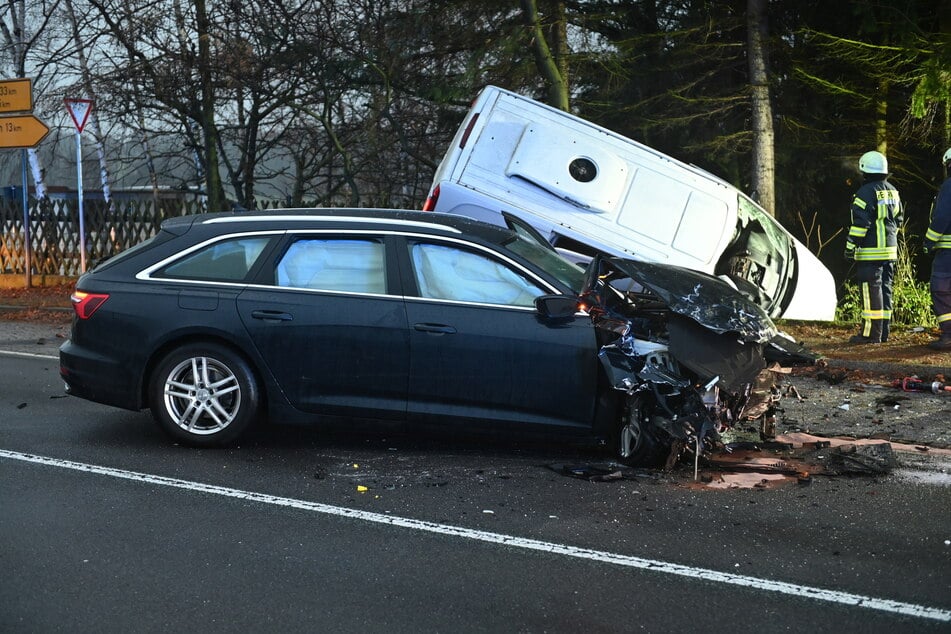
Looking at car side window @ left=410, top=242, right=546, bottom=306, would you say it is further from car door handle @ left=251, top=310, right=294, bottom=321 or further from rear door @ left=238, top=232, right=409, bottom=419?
car door handle @ left=251, top=310, right=294, bottom=321

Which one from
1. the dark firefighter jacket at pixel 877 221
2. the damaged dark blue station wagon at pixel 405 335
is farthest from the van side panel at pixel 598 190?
the damaged dark blue station wagon at pixel 405 335

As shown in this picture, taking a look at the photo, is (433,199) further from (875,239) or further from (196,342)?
(875,239)

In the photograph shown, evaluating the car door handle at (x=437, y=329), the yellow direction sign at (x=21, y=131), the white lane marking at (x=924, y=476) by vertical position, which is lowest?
the white lane marking at (x=924, y=476)

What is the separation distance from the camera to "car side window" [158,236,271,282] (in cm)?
672

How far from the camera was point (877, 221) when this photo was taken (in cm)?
1138

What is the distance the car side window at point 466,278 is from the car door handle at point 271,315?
32.7 inches

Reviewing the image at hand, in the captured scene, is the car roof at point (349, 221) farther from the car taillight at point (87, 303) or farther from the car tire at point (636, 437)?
the car tire at point (636, 437)

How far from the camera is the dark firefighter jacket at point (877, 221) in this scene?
11.4m

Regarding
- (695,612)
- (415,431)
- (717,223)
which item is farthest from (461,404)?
(717,223)

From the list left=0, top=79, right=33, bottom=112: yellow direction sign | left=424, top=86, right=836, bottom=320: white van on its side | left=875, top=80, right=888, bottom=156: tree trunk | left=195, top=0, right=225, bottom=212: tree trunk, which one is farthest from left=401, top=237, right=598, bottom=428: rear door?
left=0, top=79, right=33, bottom=112: yellow direction sign

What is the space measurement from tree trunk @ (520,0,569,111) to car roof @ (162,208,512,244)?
8.81 m

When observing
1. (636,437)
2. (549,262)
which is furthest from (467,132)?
(636,437)

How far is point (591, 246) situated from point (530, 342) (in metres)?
4.33

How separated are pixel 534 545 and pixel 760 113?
37.1 ft
